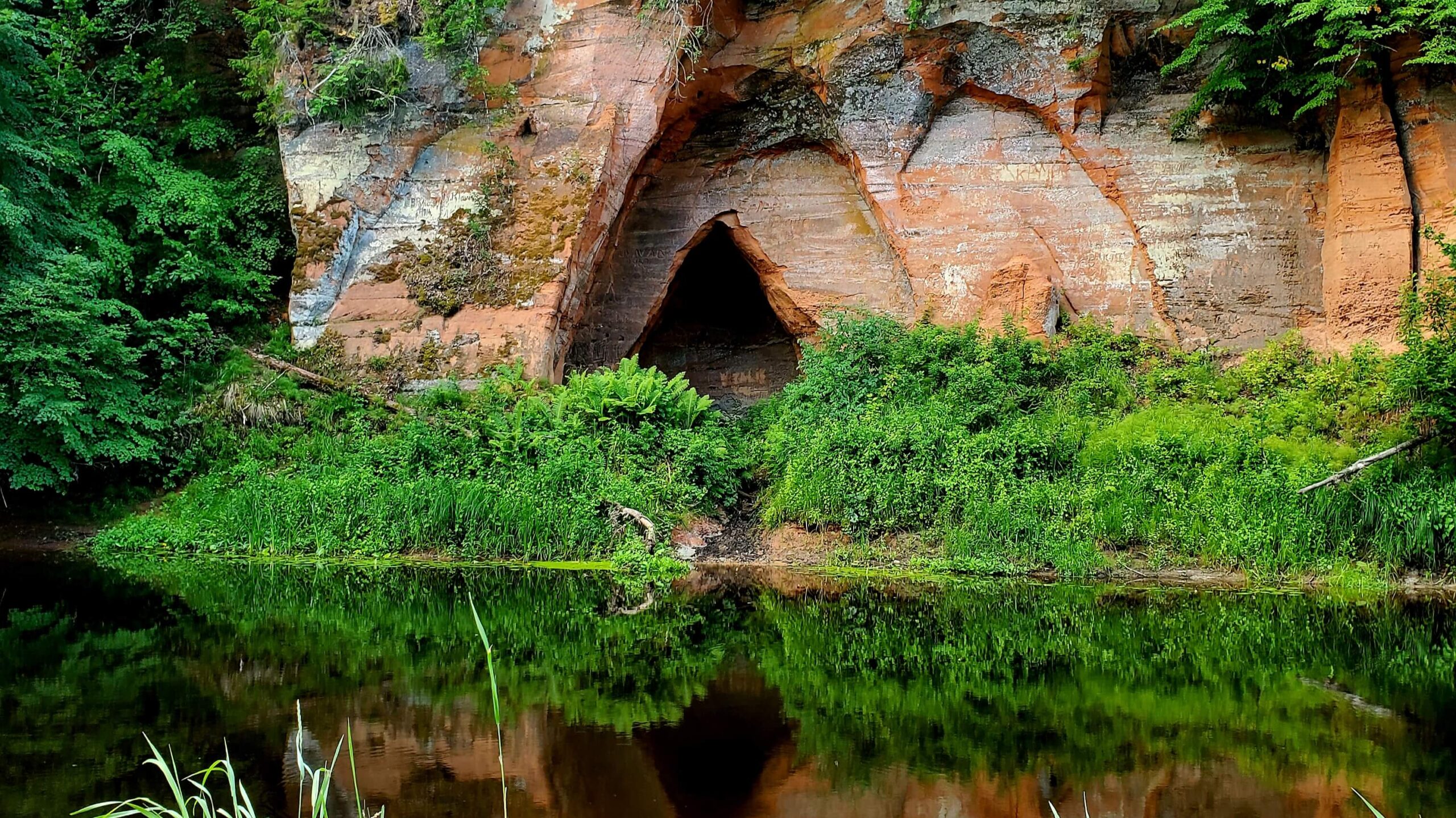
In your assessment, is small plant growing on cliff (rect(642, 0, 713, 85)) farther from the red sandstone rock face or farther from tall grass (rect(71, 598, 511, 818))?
tall grass (rect(71, 598, 511, 818))

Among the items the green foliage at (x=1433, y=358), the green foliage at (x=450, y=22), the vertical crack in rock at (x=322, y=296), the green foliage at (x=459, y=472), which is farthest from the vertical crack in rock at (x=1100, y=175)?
the vertical crack in rock at (x=322, y=296)

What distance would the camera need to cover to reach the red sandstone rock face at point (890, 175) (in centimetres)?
1525

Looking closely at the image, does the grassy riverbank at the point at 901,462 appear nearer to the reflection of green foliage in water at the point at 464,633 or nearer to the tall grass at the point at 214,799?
the reflection of green foliage in water at the point at 464,633

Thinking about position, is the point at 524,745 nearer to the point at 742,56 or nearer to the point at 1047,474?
the point at 1047,474

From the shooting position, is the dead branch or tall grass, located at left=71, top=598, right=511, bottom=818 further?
the dead branch

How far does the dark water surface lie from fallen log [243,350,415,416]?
5.05 meters

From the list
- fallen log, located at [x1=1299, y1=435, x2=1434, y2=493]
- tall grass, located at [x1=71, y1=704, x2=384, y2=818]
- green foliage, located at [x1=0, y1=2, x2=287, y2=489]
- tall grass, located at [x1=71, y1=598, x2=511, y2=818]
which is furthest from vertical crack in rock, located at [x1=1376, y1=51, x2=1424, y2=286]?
green foliage, located at [x1=0, y1=2, x2=287, y2=489]

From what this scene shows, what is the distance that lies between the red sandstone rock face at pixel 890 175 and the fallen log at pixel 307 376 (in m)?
0.65

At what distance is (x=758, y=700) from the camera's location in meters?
6.86

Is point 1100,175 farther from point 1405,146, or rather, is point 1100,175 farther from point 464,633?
point 464,633

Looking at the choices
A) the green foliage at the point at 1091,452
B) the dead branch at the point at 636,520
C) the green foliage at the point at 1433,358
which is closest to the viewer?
the green foliage at the point at 1433,358

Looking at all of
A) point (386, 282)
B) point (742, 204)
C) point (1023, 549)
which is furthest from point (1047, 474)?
point (386, 282)

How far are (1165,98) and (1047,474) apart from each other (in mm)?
6449

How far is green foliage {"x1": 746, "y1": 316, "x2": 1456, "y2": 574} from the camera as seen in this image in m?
10.7
